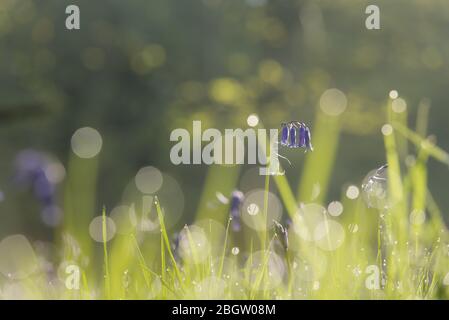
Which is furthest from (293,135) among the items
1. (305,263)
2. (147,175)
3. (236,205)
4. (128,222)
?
(147,175)

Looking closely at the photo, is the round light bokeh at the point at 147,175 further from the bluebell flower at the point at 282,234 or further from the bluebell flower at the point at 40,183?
the bluebell flower at the point at 282,234

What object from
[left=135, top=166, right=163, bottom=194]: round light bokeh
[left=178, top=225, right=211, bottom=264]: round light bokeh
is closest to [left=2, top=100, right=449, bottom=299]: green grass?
[left=178, top=225, right=211, bottom=264]: round light bokeh

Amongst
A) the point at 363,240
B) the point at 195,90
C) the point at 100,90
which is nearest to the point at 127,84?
the point at 100,90

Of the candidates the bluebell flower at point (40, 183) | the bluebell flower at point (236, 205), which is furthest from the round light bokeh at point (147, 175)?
the bluebell flower at point (236, 205)

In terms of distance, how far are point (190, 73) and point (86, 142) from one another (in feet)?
7.38

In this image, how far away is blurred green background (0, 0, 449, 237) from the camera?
10414 mm

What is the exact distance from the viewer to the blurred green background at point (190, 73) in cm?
1041

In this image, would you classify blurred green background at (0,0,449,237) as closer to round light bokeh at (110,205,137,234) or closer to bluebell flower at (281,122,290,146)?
round light bokeh at (110,205,137,234)

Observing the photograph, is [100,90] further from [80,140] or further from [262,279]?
[262,279]

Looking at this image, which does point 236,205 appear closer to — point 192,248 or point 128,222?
point 192,248

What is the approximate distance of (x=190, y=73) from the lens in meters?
11.0

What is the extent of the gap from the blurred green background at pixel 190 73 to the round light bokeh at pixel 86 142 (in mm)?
182

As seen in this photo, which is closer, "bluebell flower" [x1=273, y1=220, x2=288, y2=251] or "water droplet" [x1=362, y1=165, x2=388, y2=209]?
"bluebell flower" [x1=273, y1=220, x2=288, y2=251]

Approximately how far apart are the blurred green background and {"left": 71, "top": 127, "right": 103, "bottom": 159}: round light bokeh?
0.60ft
